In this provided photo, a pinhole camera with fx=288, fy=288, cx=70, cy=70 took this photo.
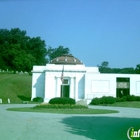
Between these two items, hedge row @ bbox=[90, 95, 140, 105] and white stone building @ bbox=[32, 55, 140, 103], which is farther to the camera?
white stone building @ bbox=[32, 55, 140, 103]

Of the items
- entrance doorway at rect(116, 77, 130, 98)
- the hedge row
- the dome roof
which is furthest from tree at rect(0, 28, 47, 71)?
the hedge row

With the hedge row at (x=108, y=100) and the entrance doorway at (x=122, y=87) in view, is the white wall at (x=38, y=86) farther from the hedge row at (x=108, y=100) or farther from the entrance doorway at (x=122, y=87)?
the entrance doorway at (x=122, y=87)

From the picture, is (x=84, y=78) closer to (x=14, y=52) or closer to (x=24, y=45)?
(x=14, y=52)

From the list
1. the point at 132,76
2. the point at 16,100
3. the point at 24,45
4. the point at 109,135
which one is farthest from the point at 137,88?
the point at 24,45

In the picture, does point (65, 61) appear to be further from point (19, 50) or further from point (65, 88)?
point (19, 50)

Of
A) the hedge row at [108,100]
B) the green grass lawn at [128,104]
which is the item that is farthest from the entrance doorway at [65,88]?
the green grass lawn at [128,104]

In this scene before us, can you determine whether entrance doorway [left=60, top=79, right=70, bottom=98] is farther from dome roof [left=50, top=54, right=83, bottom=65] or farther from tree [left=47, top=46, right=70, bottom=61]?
tree [left=47, top=46, right=70, bottom=61]

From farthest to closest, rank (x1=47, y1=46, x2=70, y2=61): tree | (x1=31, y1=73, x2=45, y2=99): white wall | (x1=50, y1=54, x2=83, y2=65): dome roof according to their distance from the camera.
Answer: (x1=47, y1=46, x2=70, y2=61): tree < (x1=50, y1=54, x2=83, y2=65): dome roof < (x1=31, y1=73, x2=45, y2=99): white wall

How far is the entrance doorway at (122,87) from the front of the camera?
49.1 metres

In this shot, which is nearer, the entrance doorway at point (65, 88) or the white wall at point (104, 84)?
the white wall at point (104, 84)

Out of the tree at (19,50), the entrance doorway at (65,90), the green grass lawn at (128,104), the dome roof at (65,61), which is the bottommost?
the green grass lawn at (128,104)

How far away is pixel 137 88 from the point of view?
48656 millimetres

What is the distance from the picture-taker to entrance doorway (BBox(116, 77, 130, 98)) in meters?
49.1

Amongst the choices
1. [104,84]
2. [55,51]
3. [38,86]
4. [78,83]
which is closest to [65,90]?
[78,83]
